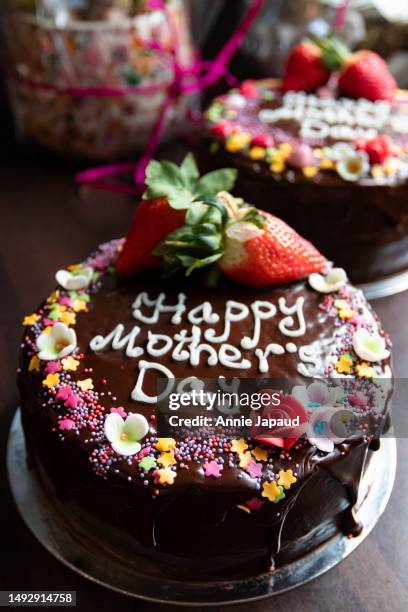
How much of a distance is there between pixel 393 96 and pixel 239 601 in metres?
1.49

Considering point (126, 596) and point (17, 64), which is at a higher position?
point (17, 64)

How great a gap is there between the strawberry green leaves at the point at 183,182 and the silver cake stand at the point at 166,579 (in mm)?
617

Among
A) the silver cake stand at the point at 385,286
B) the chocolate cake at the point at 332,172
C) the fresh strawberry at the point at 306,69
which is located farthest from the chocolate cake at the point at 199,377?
the fresh strawberry at the point at 306,69

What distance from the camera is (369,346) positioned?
50.8 inches

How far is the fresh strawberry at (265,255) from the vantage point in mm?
1322

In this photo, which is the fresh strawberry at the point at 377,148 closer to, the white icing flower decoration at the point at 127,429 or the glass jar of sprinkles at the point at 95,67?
the glass jar of sprinkles at the point at 95,67

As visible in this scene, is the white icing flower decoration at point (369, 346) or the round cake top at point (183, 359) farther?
the white icing flower decoration at point (369, 346)

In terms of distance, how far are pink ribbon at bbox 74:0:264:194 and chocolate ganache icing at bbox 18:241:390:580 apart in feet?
2.80

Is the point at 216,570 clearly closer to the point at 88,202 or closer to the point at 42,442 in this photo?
the point at 42,442

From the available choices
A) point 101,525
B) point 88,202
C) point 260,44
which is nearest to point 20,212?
point 88,202

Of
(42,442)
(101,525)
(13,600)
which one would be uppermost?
(42,442)

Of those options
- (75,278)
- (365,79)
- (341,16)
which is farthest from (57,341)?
(341,16)

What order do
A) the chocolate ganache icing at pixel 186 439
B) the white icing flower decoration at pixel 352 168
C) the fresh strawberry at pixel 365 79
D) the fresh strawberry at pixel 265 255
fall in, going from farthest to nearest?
the fresh strawberry at pixel 365 79 → the white icing flower decoration at pixel 352 168 → the fresh strawberry at pixel 265 255 → the chocolate ganache icing at pixel 186 439

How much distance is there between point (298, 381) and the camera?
48.0 inches
